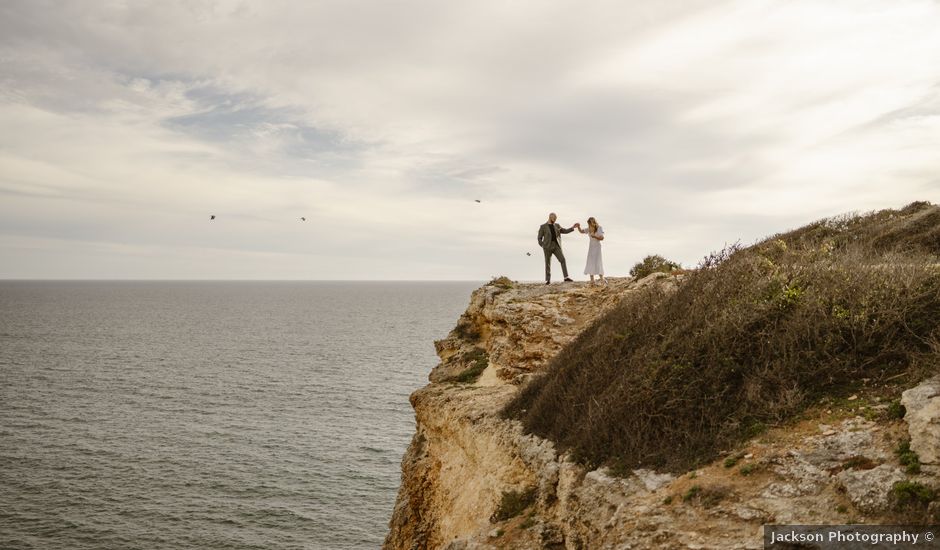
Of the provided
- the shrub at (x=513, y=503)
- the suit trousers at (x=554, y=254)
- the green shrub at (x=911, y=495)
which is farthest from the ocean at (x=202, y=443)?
the green shrub at (x=911, y=495)

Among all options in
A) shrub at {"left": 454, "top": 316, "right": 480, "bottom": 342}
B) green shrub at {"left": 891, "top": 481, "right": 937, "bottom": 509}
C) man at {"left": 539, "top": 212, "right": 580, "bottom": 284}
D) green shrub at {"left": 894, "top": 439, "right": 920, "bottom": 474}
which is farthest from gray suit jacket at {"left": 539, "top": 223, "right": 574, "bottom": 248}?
green shrub at {"left": 891, "top": 481, "right": 937, "bottom": 509}

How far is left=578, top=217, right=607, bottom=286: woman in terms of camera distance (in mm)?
22875

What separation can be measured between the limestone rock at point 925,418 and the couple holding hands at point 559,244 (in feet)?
48.9

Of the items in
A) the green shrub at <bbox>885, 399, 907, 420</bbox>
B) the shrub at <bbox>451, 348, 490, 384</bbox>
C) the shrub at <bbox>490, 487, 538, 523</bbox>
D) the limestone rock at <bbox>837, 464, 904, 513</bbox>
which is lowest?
the shrub at <bbox>490, 487, 538, 523</bbox>

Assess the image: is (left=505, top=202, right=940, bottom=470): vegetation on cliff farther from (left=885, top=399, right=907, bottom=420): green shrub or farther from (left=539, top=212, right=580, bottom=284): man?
(left=539, top=212, right=580, bottom=284): man

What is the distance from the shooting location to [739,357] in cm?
1045

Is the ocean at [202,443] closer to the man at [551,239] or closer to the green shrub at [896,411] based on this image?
the man at [551,239]

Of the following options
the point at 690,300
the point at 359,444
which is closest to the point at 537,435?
the point at 690,300

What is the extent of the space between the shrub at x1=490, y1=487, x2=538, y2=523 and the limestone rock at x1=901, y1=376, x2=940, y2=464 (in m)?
6.39

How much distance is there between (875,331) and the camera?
380 inches

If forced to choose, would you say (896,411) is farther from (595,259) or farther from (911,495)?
(595,259)

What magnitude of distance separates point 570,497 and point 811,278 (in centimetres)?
667

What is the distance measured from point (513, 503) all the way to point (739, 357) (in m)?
5.32

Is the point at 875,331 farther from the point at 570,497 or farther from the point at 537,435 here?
the point at 537,435
